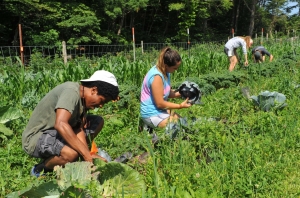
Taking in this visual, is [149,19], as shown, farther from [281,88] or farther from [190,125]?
[190,125]

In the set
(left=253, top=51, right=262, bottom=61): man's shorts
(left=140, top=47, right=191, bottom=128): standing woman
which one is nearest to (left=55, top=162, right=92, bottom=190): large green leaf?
(left=140, top=47, right=191, bottom=128): standing woman

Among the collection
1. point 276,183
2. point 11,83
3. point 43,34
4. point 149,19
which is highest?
point 149,19

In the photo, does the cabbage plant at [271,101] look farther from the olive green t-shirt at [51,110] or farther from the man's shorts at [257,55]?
the man's shorts at [257,55]

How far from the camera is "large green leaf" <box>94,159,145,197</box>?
2453 mm

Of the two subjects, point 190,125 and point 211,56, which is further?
point 211,56

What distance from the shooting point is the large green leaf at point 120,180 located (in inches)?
96.6

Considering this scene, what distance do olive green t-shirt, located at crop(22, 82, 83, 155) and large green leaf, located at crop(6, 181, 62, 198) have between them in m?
0.64

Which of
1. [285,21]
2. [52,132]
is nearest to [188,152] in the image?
[52,132]

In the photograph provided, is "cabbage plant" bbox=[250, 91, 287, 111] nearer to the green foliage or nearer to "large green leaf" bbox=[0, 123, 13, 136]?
the green foliage

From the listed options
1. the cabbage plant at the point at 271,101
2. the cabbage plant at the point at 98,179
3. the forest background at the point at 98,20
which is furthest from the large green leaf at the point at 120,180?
the forest background at the point at 98,20

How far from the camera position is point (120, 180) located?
2.49 m

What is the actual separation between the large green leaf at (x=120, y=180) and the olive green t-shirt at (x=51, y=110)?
57 cm

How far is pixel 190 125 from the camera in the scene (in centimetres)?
330

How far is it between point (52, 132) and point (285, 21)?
164ft
